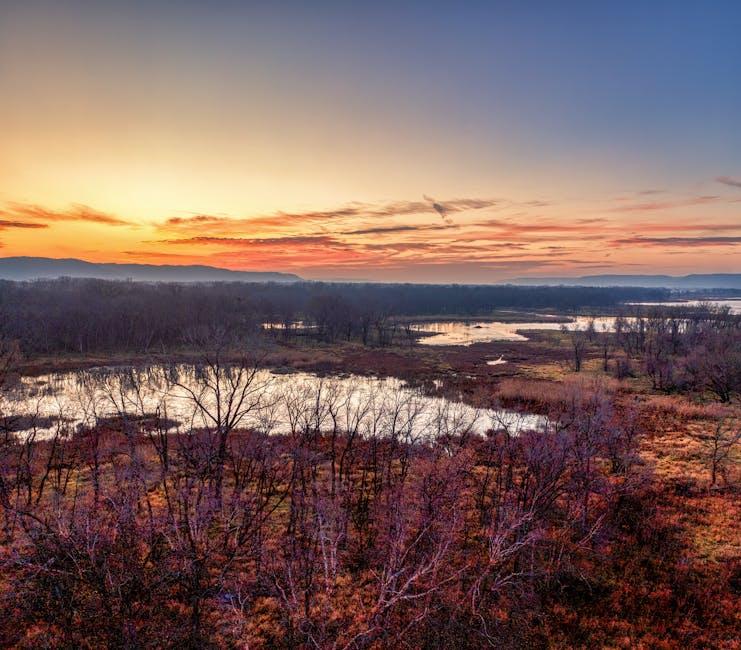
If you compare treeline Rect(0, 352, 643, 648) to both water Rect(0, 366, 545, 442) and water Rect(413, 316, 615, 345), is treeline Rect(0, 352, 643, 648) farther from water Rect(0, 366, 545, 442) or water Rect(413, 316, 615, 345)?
water Rect(413, 316, 615, 345)

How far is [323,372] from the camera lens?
6225 centimetres

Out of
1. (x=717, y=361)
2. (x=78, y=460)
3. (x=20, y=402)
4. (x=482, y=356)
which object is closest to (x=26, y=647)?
(x=78, y=460)

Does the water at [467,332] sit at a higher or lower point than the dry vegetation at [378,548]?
higher

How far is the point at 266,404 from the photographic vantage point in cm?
3600

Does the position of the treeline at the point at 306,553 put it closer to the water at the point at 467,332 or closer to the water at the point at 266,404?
the water at the point at 266,404

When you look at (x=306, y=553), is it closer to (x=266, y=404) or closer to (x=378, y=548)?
(x=378, y=548)

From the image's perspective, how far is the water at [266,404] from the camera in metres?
35.5

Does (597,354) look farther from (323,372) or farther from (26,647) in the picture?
(26,647)

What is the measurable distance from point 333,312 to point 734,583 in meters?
98.0

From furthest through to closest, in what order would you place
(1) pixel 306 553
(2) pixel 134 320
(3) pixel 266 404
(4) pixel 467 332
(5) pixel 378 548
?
1. (4) pixel 467 332
2. (2) pixel 134 320
3. (3) pixel 266 404
4. (5) pixel 378 548
5. (1) pixel 306 553

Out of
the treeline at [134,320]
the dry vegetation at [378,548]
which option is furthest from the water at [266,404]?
the treeline at [134,320]

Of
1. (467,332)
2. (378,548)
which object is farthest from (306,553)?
(467,332)

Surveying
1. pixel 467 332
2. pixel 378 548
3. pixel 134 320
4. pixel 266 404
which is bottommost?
pixel 378 548

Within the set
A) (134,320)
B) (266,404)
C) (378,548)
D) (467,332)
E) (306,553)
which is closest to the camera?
(306,553)
